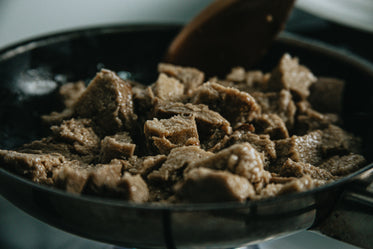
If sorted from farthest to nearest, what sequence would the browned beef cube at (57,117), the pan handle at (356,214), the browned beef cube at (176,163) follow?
the browned beef cube at (57,117), the browned beef cube at (176,163), the pan handle at (356,214)

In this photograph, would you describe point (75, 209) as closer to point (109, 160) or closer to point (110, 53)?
point (109, 160)

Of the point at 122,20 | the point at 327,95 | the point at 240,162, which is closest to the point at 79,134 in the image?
the point at 240,162

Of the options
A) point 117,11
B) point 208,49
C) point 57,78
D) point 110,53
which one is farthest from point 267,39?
point 117,11

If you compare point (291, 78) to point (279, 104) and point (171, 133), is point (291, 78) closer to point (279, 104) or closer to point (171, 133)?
point (279, 104)

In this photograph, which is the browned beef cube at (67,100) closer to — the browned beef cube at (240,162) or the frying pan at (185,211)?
the frying pan at (185,211)

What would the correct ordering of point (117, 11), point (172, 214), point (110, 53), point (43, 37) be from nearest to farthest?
point (172, 214) < point (43, 37) < point (110, 53) < point (117, 11)

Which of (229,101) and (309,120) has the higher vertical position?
(229,101)

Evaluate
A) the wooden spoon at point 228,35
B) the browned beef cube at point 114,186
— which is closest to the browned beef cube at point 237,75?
the wooden spoon at point 228,35
